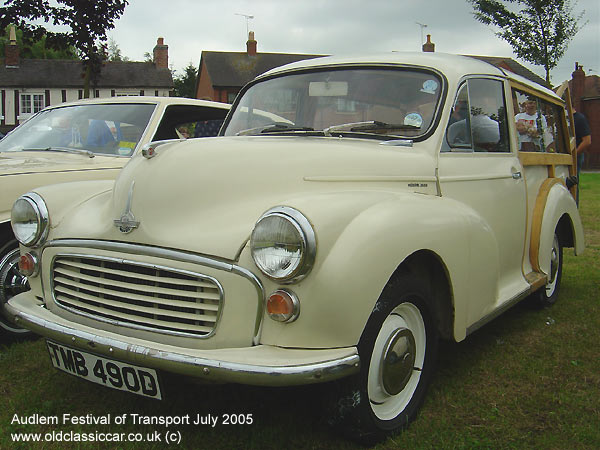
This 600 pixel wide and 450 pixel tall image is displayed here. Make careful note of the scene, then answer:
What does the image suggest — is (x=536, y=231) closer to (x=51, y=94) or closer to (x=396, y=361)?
(x=396, y=361)

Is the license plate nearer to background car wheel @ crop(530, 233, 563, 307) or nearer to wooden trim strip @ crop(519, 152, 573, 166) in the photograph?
wooden trim strip @ crop(519, 152, 573, 166)

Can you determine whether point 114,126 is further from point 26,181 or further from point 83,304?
point 83,304

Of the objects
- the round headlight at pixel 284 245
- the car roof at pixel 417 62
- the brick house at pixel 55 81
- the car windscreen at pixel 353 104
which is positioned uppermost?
the brick house at pixel 55 81

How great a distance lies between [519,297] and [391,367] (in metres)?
1.48

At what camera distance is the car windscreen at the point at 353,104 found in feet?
10.3

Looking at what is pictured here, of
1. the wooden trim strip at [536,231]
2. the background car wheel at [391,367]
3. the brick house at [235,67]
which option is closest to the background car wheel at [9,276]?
the background car wheel at [391,367]

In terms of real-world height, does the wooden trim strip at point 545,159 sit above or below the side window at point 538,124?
below

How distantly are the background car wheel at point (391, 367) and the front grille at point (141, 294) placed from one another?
2.00 ft

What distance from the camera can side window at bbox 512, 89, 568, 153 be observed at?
402cm

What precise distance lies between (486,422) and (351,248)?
3.95 ft

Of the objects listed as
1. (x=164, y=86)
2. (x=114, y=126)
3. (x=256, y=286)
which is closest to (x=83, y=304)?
(x=256, y=286)

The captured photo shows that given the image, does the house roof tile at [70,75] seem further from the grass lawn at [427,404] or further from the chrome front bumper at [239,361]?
the chrome front bumper at [239,361]

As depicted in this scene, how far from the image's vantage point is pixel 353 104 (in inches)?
128

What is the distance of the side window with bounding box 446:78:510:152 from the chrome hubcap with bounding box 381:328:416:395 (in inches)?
48.1
